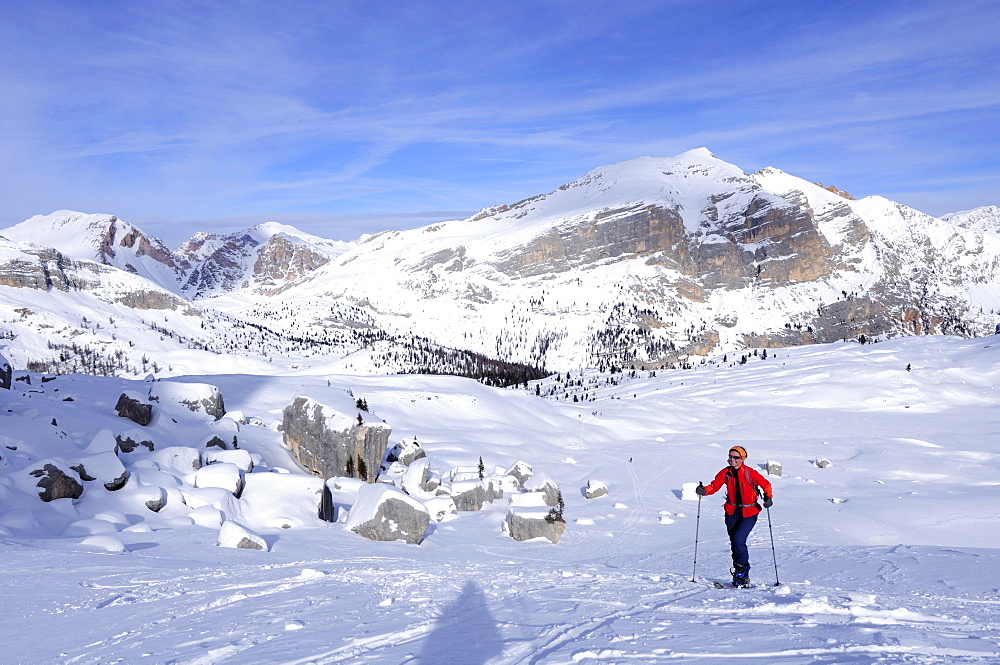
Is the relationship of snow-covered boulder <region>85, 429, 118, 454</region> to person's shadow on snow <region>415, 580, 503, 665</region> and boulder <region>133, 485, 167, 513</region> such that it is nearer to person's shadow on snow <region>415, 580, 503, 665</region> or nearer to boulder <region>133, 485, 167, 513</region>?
boulder <region>133, 485, 167, 513</region>

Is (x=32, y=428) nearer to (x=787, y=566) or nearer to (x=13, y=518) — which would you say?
(x=13, y=518)

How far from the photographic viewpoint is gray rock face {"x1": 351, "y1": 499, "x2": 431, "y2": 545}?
57.7 feet

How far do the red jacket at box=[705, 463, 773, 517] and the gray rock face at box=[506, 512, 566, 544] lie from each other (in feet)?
32.5

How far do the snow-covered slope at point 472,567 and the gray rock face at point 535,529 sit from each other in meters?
0.62

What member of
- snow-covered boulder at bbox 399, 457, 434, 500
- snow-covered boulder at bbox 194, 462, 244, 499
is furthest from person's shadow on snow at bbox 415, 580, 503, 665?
snow-covered boulder at bbox 399, 457, 434, 500

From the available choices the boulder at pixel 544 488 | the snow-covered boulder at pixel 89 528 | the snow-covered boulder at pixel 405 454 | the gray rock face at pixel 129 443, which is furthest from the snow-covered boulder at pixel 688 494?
the snow-covered boulder at pixel 89 528

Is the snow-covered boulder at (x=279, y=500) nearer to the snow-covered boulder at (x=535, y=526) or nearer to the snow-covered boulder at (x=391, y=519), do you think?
the snow-covered boulder at (x=391, y=519)

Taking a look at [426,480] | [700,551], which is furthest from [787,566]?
[426,480]

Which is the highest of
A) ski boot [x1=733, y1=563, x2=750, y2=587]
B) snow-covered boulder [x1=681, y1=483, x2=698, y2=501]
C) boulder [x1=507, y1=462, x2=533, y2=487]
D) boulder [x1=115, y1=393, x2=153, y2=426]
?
boulder [x1=115, y1=393, x2=153, y2=426]

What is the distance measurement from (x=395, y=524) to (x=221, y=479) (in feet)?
21.4

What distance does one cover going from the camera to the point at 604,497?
31250 millimetres

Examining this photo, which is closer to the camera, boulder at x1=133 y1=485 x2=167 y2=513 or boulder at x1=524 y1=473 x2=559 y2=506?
boulder at x1=133 y1=485 x2=167 y2=513

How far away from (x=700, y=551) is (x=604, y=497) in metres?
13.9

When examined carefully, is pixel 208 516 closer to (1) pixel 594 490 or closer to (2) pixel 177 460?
(2) pixel 177 460
